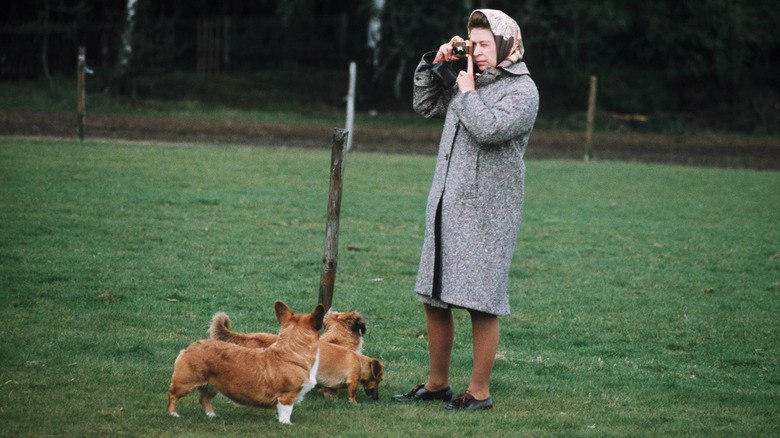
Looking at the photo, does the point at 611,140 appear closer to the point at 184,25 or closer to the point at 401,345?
the point at 184,25

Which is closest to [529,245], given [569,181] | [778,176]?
[569,181]

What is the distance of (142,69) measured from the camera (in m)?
28.0

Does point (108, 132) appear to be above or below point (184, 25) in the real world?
below

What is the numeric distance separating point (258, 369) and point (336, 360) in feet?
2.17

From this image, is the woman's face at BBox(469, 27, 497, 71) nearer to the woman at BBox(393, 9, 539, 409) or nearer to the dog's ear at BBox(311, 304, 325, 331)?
the woman at BBox(393, 9, 539, 409)

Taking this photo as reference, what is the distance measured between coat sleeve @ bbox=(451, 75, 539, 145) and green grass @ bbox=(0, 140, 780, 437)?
5.19 ft

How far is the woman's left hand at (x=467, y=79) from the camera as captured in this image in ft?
14.6

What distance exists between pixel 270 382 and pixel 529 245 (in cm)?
684

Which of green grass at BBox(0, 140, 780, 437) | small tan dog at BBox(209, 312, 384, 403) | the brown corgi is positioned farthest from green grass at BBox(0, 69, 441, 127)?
small tan dog at BBox(209, 312, 384, 403)

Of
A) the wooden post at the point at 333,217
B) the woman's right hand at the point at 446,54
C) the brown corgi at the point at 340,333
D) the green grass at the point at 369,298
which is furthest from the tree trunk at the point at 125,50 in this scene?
the woman's right hand at the point at 446,54

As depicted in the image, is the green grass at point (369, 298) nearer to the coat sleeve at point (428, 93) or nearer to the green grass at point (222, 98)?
the coat sleeve at point (428, 93)

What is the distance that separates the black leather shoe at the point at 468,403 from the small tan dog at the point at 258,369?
0.87 m

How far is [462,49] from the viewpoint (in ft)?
14.8

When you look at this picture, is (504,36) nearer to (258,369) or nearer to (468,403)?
(468,403)
